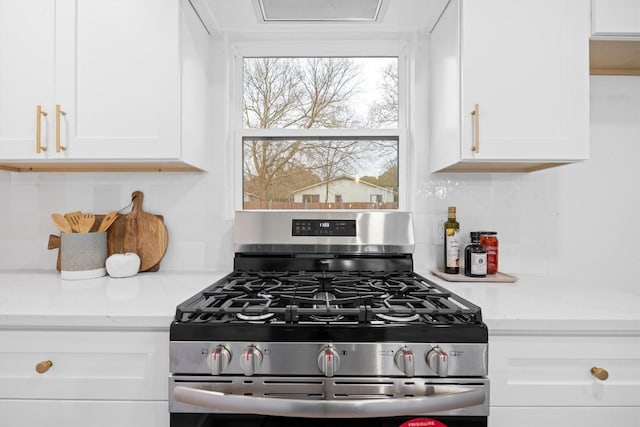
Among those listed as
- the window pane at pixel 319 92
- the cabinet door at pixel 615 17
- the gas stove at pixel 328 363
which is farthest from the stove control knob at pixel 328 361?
the cabinet door at pixel 615 17

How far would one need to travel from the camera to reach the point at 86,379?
1053 mm

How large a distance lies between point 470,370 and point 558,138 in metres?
0.98

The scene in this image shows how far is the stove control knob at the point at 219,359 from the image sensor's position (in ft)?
3.08

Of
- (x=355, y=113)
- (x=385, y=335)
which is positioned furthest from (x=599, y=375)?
(x=355, y=113)

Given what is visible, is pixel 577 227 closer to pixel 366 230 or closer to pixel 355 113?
pixel 366 230

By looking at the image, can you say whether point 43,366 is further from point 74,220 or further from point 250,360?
point 74,220

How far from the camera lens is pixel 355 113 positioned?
73.5 inches

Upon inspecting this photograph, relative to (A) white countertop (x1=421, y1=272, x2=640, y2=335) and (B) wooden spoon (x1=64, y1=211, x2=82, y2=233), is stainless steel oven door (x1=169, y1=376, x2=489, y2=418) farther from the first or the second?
(B) wooden spoon (x1=64, y1=211, x2=82, y2=233)

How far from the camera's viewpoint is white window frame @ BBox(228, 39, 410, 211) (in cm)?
182

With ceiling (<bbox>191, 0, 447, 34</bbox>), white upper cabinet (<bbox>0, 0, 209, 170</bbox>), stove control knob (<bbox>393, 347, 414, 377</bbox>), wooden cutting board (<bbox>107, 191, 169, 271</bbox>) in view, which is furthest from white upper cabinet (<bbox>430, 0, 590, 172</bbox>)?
A: wooden cutting board (<bbox>107, 191, 169, 271</bbox>)

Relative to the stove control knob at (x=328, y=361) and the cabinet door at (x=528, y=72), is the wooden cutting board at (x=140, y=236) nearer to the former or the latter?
the stove control knob at (x=328, y=361)

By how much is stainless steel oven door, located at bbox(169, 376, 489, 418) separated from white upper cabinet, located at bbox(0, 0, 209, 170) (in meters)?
0.92

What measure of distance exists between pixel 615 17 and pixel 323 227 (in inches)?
56.4

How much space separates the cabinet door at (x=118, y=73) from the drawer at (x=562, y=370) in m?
1.42
